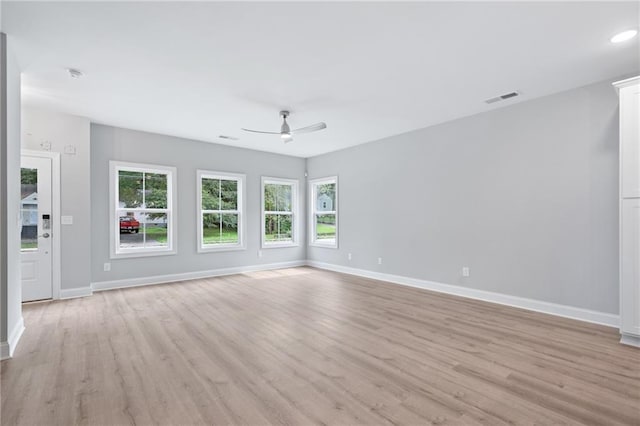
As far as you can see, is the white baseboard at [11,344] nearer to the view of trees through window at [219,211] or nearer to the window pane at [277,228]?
the view of trees through window at [219,211]

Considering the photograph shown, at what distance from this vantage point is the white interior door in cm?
433

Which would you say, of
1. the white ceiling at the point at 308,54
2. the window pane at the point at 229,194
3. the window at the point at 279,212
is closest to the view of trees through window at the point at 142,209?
the window pane at the point at 229,194

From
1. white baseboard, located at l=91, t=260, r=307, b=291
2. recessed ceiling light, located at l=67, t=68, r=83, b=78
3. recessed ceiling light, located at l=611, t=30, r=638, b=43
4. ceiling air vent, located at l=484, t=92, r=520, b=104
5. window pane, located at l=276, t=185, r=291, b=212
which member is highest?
recessed ceiling light, located at l=67, t=68, r=83, b=78

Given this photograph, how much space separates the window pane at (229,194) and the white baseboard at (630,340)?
20.6 feet

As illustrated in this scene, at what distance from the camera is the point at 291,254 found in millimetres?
7586

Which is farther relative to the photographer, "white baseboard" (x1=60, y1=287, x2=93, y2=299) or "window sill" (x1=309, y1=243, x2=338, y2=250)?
"window sill" (x1=309, y1=243, x2=338, y2=250)

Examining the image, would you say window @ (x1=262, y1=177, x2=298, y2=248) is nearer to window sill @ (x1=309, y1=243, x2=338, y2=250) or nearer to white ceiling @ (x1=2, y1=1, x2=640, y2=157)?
window sill @ (x1=309, y1=243, x2=338, y2=250)

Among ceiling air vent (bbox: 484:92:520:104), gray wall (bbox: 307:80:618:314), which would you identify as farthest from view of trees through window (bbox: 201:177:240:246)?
ceiling air vent (bbox: 484:92:520:104)

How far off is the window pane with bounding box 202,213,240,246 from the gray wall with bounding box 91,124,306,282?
246mm

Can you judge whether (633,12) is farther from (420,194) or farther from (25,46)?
(25,46)

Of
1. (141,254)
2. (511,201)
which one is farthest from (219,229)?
(511,201)

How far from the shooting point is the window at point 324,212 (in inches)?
282

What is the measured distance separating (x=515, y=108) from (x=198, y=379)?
15.8 ft

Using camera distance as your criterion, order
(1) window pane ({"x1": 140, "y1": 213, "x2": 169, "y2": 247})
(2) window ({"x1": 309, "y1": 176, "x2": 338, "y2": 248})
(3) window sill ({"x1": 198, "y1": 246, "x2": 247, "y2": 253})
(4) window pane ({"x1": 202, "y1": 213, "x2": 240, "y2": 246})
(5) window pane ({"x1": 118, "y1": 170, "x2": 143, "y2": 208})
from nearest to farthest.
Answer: (5) window pane ({"x1": 118, "y1": 170, "x2": 143, "y2": 208}), (1) window pane ({"x1": 140, "y1": 213, "x2": 169, "y2": 247}), (3) window sill ({"x1": 198, "y1": 246, "x2": 247, "y2": 253}), (4) window pane ({"x1": 202, "y1": 213, "x2": 240, "y2": 246}), (2) window ({"x1": 309, "y1": 176, "x2": 338, "y2": 248})
